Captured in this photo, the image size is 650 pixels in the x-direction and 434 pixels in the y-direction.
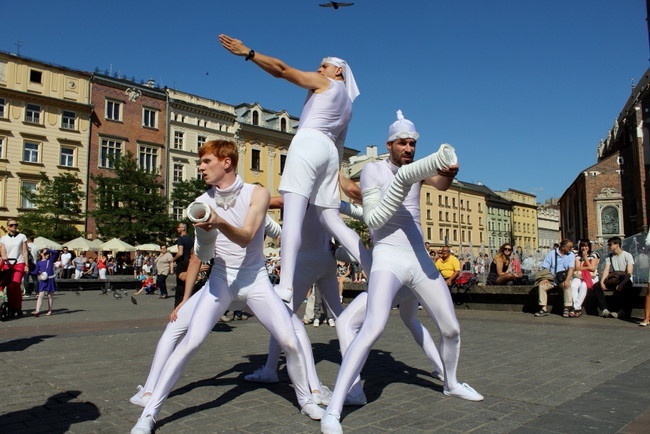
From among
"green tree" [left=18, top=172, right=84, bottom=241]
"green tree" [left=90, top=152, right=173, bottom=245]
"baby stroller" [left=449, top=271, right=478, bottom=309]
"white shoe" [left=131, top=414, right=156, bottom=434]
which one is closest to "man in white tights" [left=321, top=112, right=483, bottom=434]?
"white shoe" [left=131, top=414, right=156, bottom=434]

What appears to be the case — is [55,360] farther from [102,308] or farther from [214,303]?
[102,308]

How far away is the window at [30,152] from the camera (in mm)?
44938

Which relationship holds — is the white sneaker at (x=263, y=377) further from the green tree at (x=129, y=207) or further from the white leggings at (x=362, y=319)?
the green tree at (x=129, y=207)

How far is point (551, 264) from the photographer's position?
13500 mm

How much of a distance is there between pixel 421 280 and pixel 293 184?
1394 mm

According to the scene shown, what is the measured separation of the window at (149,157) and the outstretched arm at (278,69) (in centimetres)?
5052

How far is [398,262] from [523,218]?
129 meters

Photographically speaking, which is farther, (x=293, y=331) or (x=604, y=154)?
(x=604, y=154)

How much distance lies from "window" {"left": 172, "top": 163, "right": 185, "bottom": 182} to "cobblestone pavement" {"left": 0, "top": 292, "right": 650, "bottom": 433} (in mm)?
46925

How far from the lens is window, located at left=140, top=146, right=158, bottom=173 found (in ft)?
173

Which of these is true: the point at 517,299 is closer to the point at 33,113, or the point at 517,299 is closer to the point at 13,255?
the point at 13,255

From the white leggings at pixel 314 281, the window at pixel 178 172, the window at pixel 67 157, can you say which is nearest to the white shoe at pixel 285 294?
the white leggings at pixel 314 281

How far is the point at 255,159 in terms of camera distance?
2383 inches

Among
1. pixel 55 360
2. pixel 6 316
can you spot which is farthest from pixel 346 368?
pixel 6 316
